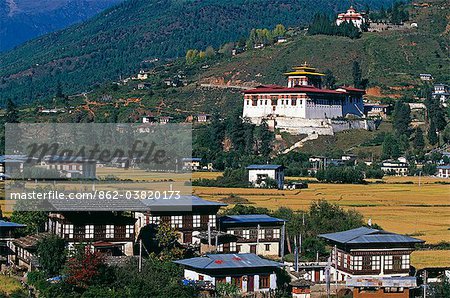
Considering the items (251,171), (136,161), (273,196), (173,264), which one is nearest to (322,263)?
(173,264)

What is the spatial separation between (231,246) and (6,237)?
342 inches

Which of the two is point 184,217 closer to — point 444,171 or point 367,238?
point 367,238

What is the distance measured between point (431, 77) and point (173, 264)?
9013 cm

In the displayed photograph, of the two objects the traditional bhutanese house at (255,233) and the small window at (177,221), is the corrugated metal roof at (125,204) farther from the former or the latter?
the traditional bhutanese house at (255,233)

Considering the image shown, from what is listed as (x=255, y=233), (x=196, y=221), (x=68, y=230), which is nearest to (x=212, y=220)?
(x=196, y=221)

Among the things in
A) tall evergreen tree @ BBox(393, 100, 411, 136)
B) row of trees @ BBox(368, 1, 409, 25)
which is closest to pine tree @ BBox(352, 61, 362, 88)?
tall evergreen tree @ BBox(393, 100, 411, 136)

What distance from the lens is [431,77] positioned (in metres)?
124

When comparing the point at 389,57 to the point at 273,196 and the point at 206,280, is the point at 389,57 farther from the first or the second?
the point at 206,280

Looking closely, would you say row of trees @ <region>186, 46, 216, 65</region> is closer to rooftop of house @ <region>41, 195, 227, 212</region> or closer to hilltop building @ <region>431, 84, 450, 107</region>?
hilltop building @ <region>431, 84, 450, 107</region>

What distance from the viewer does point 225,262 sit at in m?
37.8

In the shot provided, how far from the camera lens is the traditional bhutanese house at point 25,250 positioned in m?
40.4

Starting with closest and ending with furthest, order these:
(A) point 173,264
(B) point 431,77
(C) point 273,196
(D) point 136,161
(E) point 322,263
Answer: (A) point 173,264 → (E) point 322,263 → (C) point 273,196 → (D) point 136,161 → (B) point 431,77

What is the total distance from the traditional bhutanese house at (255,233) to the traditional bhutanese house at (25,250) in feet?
24.8

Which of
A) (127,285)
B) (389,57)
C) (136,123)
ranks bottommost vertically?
(127,285)
